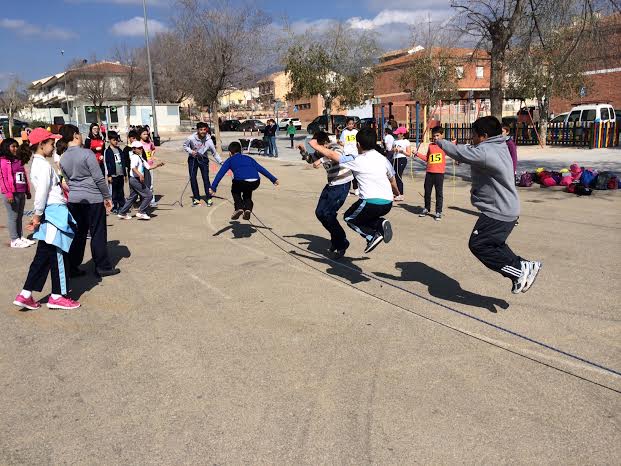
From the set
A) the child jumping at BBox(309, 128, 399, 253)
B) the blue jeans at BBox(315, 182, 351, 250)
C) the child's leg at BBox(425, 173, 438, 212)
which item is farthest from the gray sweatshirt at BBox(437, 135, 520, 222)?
the child's leg at BBox(425, 173, 438, 212)

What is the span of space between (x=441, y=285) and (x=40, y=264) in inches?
170

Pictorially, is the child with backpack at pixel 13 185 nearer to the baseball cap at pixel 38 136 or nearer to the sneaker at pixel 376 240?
the baseball cap at pixel 38 136

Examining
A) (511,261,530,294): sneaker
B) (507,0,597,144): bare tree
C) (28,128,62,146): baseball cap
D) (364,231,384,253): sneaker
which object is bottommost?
(511,261,530,294): sneaker

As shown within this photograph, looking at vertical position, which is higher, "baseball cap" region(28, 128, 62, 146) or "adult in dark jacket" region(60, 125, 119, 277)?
"baseball cap" region(28, 128, 62, 146)

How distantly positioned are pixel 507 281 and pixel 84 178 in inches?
203

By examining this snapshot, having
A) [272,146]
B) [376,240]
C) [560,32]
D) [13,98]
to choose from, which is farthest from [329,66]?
[13,98]

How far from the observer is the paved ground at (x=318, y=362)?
3.31 metres

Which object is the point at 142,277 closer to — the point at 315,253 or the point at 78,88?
the point at 315,253

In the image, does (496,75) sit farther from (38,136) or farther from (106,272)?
(38,136)

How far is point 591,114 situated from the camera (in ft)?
93.9

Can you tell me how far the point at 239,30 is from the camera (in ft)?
83.0

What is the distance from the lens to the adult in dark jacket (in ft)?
21.0

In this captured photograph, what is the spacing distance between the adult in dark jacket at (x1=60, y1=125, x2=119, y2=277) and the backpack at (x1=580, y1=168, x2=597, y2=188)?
1085 centimetres

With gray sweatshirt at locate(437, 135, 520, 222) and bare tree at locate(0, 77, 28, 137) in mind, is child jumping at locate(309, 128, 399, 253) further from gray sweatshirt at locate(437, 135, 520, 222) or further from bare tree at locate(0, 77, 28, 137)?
bare tree at locate(0, 77, 28, 137)
